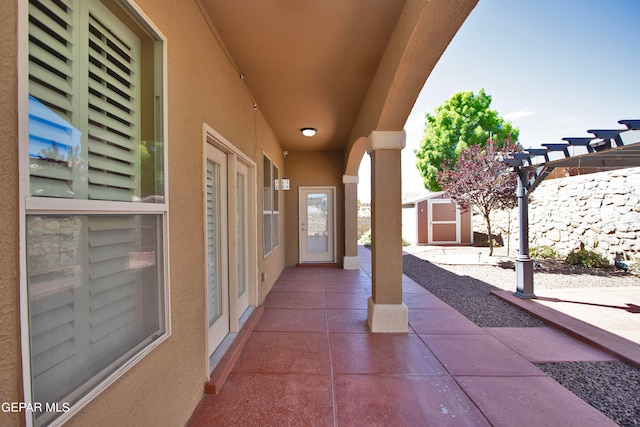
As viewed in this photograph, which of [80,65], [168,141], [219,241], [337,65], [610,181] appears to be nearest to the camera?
[80,65]

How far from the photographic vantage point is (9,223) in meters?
0.79

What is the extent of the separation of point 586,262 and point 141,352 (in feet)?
28.9

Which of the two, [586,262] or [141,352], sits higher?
[141,352]

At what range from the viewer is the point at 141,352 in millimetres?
1374

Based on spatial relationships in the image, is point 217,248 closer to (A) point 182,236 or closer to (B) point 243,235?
(B) point 243,235

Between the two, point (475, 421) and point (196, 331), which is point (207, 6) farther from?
point (475, 421)

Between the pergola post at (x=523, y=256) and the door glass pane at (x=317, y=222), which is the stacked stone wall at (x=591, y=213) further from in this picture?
the door glass pane at (x=317, y=222)

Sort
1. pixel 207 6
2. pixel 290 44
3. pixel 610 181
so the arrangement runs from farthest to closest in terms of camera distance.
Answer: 1. pixel 610 181
2. pixel 290 44
3. pixel 207 6

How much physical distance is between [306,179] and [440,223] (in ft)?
25.7

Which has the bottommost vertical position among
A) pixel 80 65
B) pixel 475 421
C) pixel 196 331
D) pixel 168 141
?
pixel 475 421

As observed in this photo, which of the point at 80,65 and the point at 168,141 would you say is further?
the point at 168,141

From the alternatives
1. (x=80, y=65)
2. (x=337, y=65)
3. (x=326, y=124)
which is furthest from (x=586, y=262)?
(x=80, y=65)

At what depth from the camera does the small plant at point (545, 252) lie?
7.73 metres

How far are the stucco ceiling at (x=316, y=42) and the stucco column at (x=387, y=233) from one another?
0.47m
